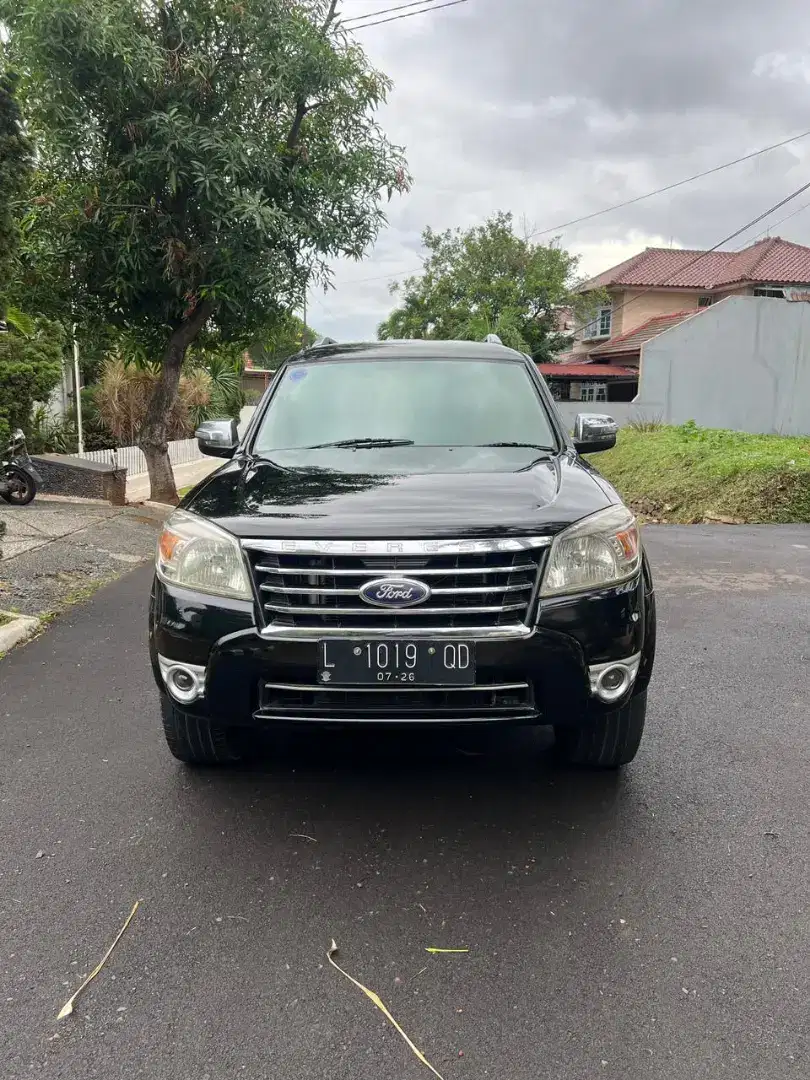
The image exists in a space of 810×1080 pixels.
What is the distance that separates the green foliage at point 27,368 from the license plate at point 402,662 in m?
8.72

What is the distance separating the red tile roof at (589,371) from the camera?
3453 centimetres

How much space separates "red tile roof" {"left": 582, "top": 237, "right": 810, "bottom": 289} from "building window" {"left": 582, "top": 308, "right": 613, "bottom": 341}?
1.29 meters

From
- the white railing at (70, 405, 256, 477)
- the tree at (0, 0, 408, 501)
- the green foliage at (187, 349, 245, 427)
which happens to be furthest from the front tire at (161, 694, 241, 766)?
the green foliage at (187, 349, 245, 427)

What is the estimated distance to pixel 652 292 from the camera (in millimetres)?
37094

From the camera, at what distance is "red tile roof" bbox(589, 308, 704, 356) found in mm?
31641

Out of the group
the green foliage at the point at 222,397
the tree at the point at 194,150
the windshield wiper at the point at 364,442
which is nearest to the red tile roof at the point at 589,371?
the green foliage at the point at 222,397

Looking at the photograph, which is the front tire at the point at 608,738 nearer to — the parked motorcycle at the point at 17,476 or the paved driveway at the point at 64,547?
the paved driveway at the point at 64,547

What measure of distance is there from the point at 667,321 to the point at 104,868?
32.6 meters

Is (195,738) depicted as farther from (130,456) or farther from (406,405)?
(130,456)

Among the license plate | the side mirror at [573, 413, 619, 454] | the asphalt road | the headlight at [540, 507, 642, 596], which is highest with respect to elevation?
the side mirror at [573, 413, 619, 454]

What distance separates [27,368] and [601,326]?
33.9 meters

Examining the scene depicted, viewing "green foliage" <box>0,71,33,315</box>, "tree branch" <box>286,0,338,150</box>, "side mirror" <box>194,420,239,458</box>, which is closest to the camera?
"side mirror" <box>194,420,239,458</box>

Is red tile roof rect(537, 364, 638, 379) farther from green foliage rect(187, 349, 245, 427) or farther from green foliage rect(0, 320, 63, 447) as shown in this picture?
green foliage rect(0, 320, 63, 447)

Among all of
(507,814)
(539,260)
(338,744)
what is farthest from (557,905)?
(539,260)
